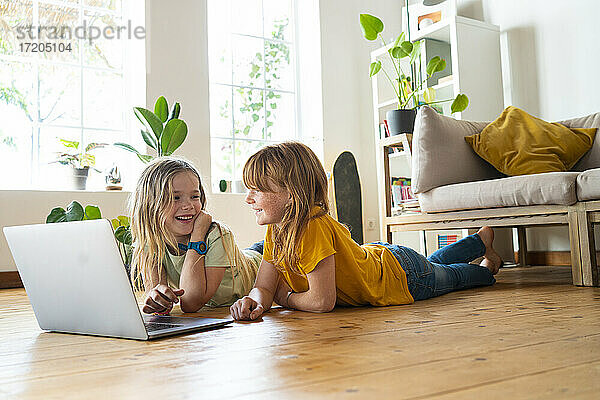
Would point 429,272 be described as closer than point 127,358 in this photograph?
No

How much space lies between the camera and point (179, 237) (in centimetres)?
178

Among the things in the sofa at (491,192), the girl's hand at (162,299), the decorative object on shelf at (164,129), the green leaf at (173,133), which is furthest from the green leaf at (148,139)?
the girl's hand at (162,299)

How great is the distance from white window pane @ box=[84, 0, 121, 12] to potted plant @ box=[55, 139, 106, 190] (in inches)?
39.7

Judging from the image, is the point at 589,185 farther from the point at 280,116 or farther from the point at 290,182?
the point at 280,116

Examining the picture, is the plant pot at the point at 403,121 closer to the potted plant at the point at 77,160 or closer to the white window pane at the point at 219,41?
the white window pane at the point at 219,41

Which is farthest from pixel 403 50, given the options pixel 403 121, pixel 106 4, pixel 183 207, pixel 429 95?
pixel 183 207

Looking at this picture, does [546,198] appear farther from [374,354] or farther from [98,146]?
[98,146]

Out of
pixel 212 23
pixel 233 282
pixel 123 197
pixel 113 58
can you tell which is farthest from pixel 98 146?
pixel 233 282

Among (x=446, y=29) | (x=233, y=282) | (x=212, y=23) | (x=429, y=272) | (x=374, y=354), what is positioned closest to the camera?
(x=374, y=354)

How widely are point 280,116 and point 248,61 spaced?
0.51m

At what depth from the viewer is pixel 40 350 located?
1176 mm

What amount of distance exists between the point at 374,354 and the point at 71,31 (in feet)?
12.2

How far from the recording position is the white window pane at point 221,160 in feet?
14.5

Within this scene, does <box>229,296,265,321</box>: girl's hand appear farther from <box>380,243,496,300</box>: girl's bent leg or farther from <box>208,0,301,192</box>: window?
<box>208,0,301,192</box>: window
